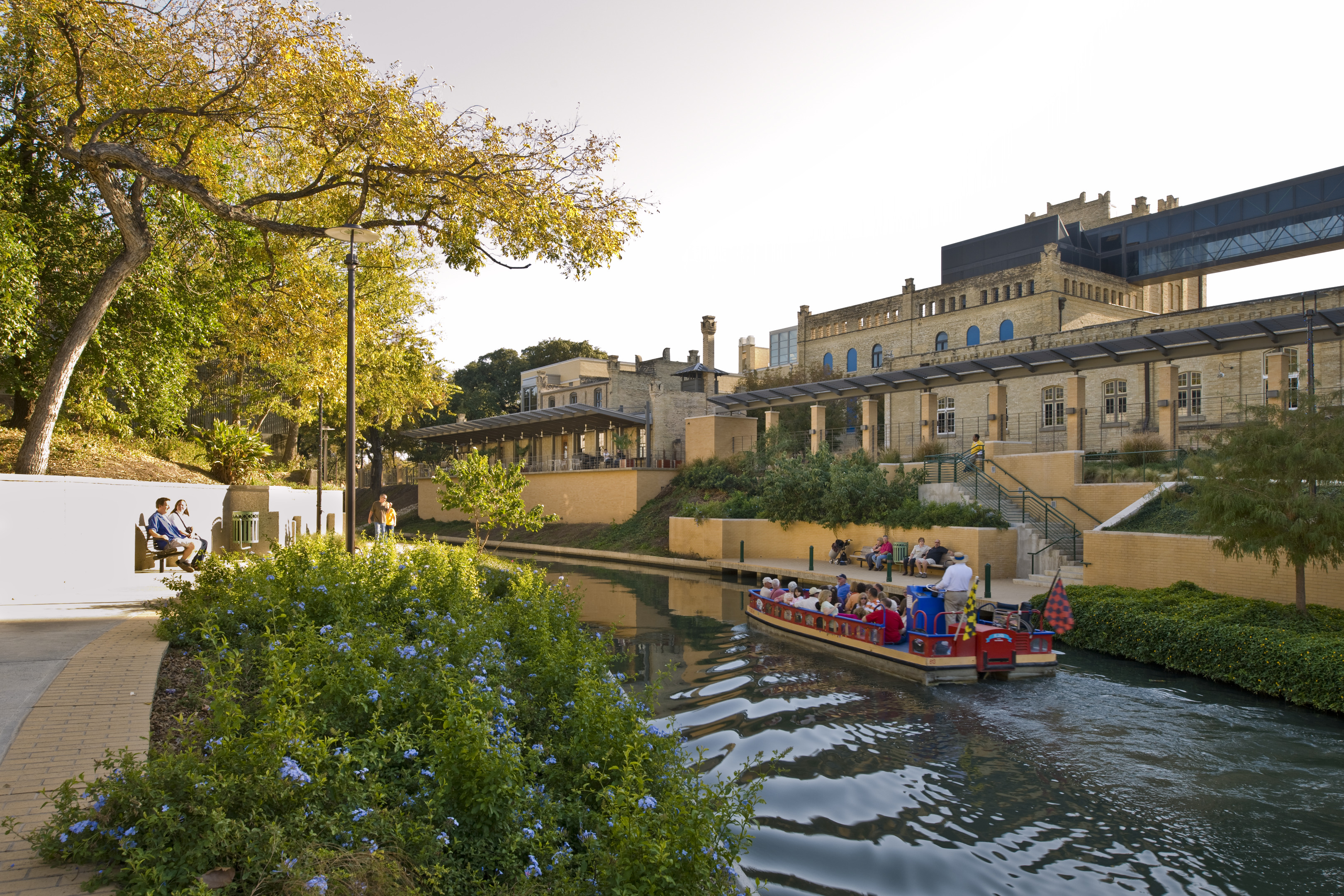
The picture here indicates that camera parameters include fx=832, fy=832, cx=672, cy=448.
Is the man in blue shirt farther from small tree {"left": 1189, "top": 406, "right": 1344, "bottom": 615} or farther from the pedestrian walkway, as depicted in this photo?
small tree {"left": 1189, "top": 406, "right": 1344, "bottom": 615}

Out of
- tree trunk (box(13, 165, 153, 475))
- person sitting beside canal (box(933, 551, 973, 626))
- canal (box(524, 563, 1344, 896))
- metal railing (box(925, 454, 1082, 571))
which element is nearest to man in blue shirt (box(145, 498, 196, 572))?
tree trunk (box(13, 165, 153, 475))

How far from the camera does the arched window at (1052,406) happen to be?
131ft

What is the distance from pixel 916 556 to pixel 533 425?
30634 millimetres

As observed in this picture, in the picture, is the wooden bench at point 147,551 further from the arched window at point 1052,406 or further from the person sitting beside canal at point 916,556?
the arched window at point 1052,406

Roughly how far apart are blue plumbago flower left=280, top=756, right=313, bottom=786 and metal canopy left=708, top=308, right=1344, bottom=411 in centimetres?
2568

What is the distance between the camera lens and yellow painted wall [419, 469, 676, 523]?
131ft

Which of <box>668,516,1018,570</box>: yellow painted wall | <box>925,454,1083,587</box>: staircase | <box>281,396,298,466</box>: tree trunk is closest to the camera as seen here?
<box>925,454,1083,587</box>: staircase

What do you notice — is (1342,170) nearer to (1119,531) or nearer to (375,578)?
(1119,531)

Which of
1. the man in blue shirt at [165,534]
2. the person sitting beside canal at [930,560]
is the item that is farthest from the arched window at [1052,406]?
the man in blue shirt at [165,534]

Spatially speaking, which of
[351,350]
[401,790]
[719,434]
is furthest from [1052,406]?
[401,790]

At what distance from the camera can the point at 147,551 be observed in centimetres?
1603

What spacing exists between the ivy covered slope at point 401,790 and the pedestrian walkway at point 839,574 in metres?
12.9

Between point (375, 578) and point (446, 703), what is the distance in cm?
547

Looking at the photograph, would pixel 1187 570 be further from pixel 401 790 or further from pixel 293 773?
pixel 293 773
